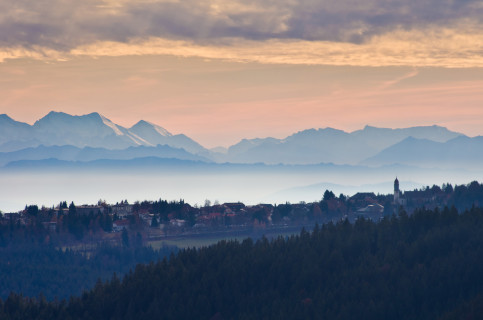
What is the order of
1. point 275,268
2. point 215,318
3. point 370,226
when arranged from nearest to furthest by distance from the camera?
point 215,318 < point 275,268 < point 370,226

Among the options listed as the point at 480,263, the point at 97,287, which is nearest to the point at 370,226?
the point at 480,263

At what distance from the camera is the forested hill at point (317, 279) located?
502 ft

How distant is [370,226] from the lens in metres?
195

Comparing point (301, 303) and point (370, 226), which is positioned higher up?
point (370, 226)

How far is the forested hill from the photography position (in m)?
153

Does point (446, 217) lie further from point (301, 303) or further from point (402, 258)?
point (301, 303)

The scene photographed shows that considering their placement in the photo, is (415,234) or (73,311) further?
(415,234)

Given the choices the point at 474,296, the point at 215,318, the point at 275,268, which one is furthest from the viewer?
the point at 275,268

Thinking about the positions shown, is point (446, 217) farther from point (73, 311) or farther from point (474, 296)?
point (73, 311)

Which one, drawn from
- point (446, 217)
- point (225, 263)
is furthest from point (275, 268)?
point (446, 217)

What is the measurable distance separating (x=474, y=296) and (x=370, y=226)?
51.4 meters

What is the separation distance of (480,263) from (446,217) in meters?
33.3

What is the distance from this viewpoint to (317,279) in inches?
6865

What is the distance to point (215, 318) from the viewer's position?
168 meters
